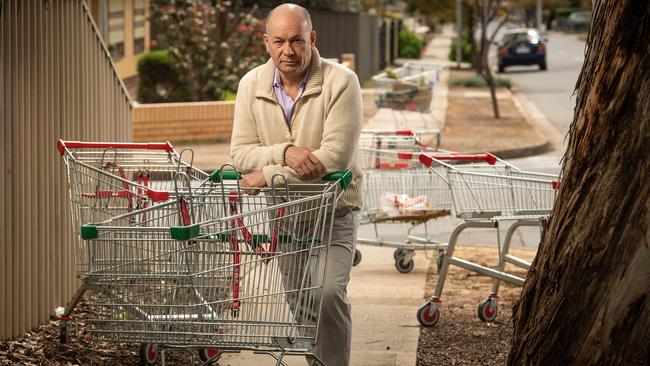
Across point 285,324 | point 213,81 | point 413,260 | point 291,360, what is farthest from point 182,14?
point 285,324

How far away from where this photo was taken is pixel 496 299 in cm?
775

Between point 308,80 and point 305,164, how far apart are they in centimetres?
40

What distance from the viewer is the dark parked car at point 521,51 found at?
43.6 metres

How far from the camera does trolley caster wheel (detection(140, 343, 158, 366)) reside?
6.21 metres

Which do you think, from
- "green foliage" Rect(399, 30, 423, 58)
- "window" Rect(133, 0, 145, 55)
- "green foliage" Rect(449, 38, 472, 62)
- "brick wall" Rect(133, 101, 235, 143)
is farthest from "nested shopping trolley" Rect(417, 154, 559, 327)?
"green foliage" Rect(449, 38, 472, 62)

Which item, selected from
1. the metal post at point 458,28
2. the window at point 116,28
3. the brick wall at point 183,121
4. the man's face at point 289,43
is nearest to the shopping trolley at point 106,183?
the man's face at point 289,43

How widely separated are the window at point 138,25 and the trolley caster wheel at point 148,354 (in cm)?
2800

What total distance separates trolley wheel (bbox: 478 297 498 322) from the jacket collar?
2775mm

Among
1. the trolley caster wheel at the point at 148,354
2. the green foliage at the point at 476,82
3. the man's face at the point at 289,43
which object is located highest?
the man's face at the point at 289,43

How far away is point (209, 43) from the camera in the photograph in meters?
22.2

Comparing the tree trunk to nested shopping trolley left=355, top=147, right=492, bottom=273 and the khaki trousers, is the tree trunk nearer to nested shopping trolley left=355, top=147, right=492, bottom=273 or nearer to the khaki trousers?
the khaki trousers

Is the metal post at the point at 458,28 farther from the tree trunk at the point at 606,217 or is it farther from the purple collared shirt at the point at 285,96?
the tree trunk at the point at 606,217

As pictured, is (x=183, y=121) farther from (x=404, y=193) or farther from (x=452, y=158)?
(x=452, y=158)

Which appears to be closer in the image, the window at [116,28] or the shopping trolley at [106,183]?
the shopping trolley at [106,183]
